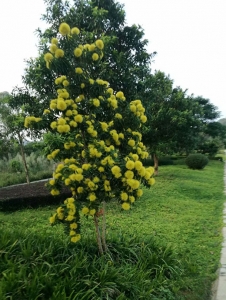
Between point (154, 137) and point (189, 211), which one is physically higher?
point (154, 137)

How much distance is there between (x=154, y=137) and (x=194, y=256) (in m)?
5.66

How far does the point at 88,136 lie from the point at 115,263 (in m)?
1.40

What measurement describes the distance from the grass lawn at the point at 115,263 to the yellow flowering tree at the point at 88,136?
363mm

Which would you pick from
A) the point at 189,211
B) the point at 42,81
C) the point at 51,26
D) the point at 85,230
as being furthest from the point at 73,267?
the point at 51,26

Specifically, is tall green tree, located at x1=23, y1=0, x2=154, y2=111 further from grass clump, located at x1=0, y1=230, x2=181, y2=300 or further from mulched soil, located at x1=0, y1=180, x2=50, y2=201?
grass clump, located at x1=0, y1=230, x2=181, y2=300

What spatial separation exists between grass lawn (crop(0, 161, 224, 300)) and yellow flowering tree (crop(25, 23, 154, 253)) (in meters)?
0.36

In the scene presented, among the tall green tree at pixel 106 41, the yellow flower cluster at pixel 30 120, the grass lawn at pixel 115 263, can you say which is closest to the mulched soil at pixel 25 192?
the grass lawn at pixel 115 263

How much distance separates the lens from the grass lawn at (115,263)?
2.20 metres

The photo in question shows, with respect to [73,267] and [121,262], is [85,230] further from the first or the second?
[73,267]

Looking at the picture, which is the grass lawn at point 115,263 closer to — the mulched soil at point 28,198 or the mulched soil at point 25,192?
the mulched soil at point 28,198

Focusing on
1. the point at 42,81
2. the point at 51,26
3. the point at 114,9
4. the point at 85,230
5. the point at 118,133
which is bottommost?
the point at 85,230

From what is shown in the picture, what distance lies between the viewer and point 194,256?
11.7 ft

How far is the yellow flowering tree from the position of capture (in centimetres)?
244

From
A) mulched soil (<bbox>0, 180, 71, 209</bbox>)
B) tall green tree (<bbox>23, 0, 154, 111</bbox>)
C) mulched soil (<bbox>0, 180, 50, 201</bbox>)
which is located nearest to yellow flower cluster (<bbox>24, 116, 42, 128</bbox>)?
tall green tree (<bbox>23, 0, 154, 111</bbox>)
